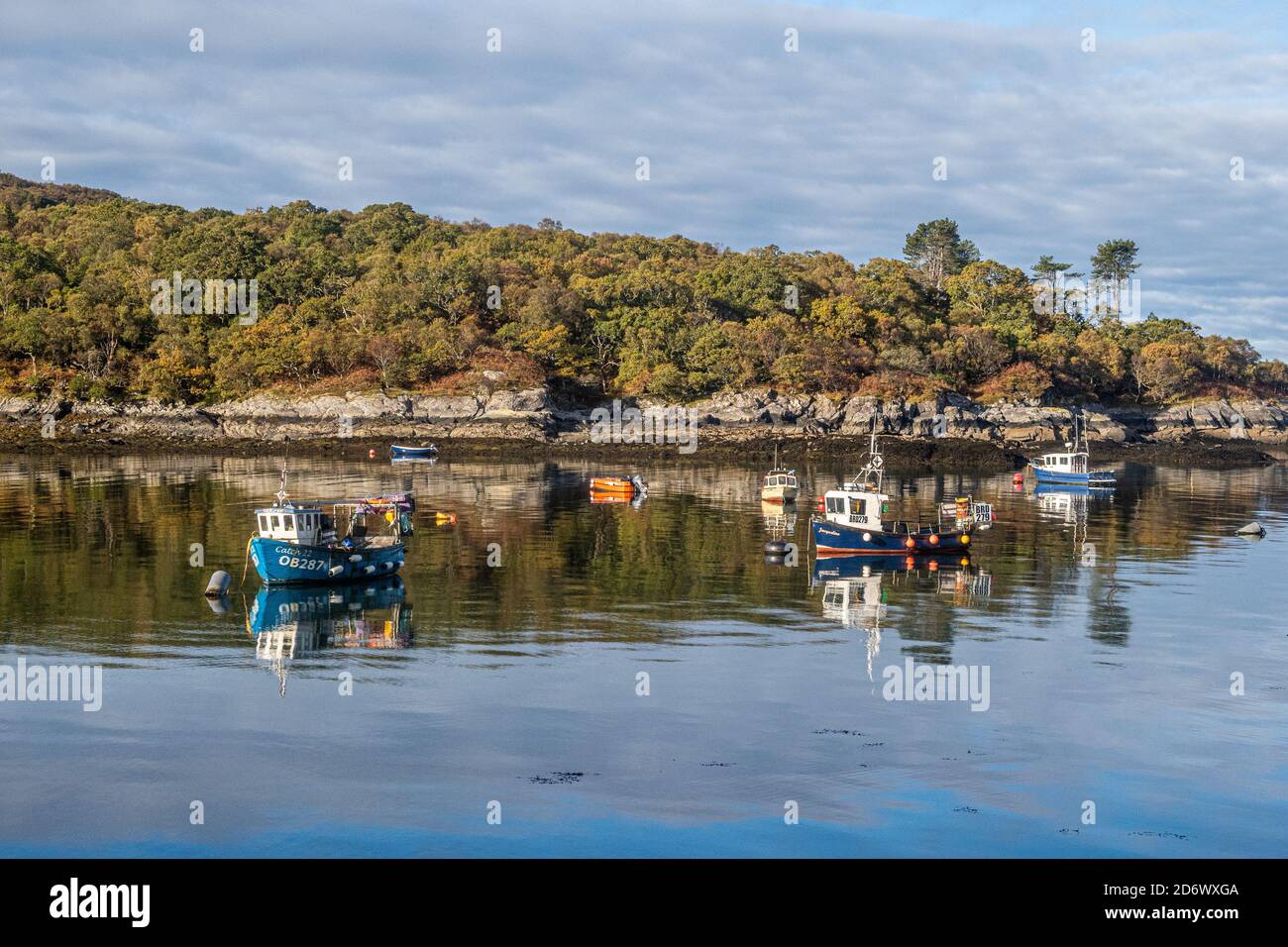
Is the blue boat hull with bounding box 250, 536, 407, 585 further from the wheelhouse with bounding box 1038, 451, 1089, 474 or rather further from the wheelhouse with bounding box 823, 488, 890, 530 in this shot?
the wheelhouse with bounding box 1038, 451, 1089, 474

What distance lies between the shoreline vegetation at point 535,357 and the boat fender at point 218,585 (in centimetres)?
7509

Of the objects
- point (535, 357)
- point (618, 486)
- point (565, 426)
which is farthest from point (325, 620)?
point (535, 357)

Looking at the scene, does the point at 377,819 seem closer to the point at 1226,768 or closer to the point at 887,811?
the point at 887,811

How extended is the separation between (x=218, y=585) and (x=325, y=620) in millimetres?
5483

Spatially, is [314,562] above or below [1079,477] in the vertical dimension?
below

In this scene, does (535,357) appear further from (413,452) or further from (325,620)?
(325,620)

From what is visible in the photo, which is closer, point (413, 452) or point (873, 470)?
point (873, 470)

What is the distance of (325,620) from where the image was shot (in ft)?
123

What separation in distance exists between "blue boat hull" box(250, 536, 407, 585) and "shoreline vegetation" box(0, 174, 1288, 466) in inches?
2837

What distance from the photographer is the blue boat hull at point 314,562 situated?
41156mm

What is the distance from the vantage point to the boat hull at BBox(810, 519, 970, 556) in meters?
51.4

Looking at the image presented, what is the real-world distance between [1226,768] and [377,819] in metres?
16.4

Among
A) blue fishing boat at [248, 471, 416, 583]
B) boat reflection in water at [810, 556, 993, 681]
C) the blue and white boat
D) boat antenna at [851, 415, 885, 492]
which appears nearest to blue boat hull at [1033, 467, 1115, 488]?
the blue and white boat
